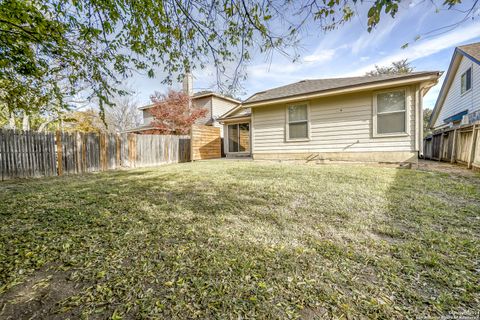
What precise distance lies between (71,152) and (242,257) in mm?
7503

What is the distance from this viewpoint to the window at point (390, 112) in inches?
249

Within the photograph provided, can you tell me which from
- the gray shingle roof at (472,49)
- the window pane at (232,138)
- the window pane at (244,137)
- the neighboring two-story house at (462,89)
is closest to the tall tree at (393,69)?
the neighboring two-story house at (462,89)

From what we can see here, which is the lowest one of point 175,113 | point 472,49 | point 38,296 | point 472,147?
point 38,296

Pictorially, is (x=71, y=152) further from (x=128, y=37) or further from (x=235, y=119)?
(x=235, y=119)

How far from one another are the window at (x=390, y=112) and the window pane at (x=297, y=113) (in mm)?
2255

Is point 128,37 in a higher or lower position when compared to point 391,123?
higher

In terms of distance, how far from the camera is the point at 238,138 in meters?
Result: 12.8

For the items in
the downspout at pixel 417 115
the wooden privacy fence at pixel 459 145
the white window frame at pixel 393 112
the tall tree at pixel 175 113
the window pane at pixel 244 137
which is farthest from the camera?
the tall tree at pixel 175 113

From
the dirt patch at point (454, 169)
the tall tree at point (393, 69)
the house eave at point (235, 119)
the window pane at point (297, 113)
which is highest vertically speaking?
the tall tree at point (393, 69)

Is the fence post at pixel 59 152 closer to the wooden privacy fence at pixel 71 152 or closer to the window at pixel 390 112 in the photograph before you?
the wooden privacy fence at pixel 71 152

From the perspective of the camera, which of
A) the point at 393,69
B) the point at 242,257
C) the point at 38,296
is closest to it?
the point at 38,296

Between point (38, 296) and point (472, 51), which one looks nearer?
point (38, 296)

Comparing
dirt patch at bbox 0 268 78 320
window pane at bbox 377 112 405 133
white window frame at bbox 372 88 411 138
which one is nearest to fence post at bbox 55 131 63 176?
dirt patch at bbox 0 268 78 320

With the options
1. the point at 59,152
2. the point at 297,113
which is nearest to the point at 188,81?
the point at 297,113
